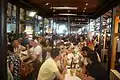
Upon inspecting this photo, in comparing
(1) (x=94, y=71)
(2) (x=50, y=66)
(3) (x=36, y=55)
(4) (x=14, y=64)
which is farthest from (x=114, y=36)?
(2) (x=50, y=66)

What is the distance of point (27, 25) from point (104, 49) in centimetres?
426

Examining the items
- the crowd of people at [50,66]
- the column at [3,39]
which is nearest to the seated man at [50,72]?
the crowd of people at [50,66]

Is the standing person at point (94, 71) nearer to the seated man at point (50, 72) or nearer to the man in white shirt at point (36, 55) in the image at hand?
the seated man at point (50, 72)

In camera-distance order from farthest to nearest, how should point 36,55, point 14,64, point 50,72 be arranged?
point 36,55 → point 14,64 → point 50,72

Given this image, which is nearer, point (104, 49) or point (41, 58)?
point (41, 58)

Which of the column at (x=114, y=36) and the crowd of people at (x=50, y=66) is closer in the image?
the crowd of people at (x=50, y=66)

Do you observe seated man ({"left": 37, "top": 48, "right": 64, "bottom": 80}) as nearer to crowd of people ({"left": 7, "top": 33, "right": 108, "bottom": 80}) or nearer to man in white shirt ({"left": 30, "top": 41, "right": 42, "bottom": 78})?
crowd of people ({"left": 7, "top": 33, "right": 108, "bottom": 80})

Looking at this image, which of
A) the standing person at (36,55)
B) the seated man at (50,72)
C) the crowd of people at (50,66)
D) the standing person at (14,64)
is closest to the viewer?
the seated man at (50,72)

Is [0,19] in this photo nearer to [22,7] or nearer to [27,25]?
[22,7]

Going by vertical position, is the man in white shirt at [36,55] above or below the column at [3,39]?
below

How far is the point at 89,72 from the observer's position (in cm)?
443

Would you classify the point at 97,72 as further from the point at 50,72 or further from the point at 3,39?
the point at 3,39

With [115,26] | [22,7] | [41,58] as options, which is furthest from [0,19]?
[22,7]

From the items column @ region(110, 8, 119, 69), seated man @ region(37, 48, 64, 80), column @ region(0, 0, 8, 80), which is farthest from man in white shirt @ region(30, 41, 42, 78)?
column @ region(0, 0, 8, 80)
